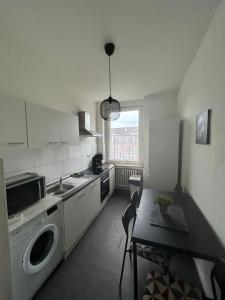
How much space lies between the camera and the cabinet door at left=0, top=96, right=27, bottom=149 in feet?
4.00

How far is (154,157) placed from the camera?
2721 millimetres

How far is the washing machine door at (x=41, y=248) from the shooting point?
4.04ft

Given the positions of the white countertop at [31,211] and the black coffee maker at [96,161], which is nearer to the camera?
the white countertop at [31,211]

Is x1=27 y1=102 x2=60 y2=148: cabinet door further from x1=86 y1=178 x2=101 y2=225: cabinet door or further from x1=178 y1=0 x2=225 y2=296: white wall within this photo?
x1=178 y1=0 x2=225 y2=296: white wall

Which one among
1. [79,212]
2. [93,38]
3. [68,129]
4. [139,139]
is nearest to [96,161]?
[139,139]

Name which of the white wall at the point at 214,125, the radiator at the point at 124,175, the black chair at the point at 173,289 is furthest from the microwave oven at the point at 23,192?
the radiator at the point at 124,175

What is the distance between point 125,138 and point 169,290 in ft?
10.8

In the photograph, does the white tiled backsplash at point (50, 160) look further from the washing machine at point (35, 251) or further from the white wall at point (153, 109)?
the white wall at point (153, 109)

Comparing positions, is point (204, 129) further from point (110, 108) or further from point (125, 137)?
point (125, 137)

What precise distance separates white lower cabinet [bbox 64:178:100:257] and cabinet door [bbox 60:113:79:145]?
81 centimetres

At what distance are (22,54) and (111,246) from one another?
2.81 metres

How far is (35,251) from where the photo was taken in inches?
56.1

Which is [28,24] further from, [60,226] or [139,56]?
[60,226]

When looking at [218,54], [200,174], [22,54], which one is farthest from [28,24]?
[200,174]
